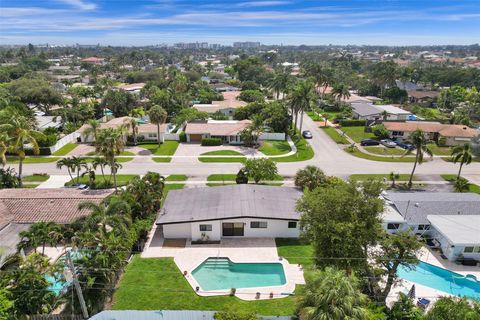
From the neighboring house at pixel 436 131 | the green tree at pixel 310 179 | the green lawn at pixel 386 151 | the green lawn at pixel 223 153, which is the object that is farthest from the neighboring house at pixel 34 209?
the neighboring house at pixel 436 131

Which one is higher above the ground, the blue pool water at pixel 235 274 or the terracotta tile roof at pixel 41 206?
the terracotta tile roof at pixel 41 206

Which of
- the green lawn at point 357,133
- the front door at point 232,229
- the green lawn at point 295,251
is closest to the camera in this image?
the green lawn at point 295,251

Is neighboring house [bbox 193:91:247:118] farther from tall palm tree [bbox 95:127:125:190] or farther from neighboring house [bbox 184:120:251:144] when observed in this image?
tall palm tree [bbox 95:127:125:190]

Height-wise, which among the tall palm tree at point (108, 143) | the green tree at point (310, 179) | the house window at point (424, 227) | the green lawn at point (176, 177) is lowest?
the green lawn at point (176, 177)

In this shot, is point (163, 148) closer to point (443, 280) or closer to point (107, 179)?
point (107, 179)

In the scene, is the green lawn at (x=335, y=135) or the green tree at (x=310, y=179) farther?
the green lawn at (x=335, y=135)

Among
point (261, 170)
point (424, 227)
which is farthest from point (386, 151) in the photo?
point (261, 170)

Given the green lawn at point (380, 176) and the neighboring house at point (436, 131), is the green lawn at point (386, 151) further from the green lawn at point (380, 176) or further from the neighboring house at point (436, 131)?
the green lawn at point (380, 176)
